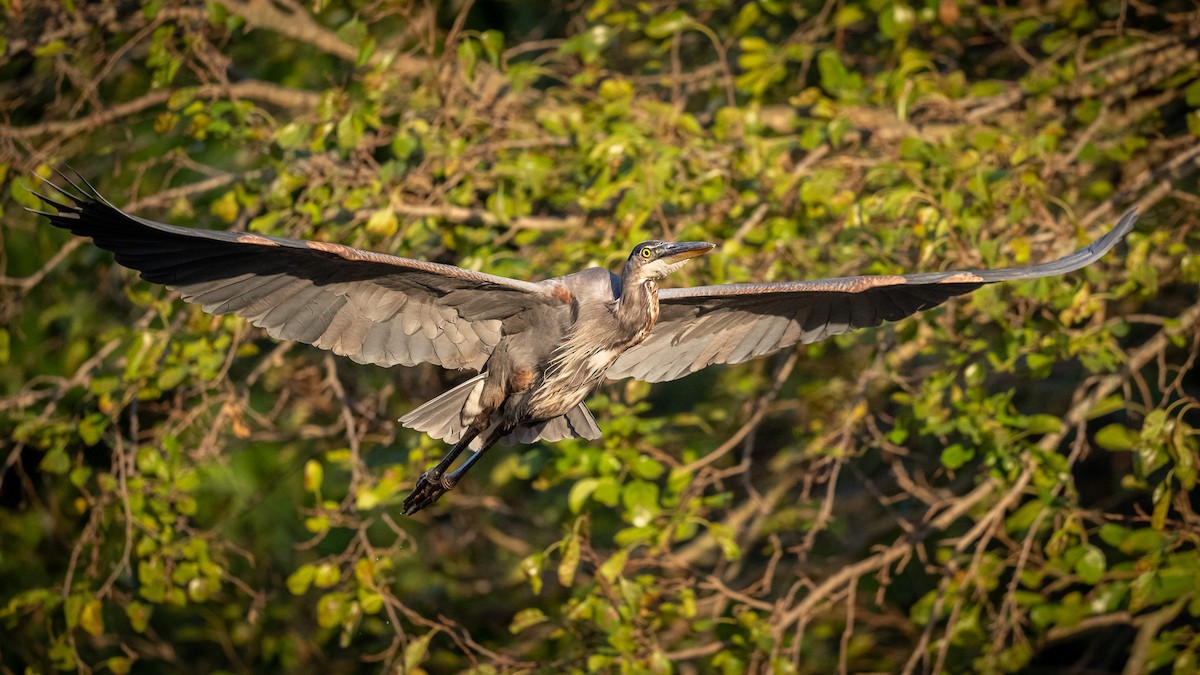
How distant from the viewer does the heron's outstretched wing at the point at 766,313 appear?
351 centimetres

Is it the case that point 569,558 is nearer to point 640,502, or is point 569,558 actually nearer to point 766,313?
point 640,502

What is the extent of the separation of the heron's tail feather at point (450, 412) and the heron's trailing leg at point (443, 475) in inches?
5.0

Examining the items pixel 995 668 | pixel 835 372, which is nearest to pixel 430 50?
pixel 835 372

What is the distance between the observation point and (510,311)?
3797mm

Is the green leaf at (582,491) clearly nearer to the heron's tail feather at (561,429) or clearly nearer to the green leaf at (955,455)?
the heron's tail feather at (561,429)

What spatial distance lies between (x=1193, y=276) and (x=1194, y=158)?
2.34 ft

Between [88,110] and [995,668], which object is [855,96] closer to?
[995,668]

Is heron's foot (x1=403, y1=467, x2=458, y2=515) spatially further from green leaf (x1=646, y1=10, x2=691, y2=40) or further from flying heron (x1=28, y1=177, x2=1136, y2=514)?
green leaf (x1=646, y1=10, x2=691, y2=40)

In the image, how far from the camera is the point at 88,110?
5.52 m

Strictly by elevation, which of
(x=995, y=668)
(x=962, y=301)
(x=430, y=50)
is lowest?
(x=995, y=668)

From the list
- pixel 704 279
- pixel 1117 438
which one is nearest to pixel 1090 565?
pixel 1117 438

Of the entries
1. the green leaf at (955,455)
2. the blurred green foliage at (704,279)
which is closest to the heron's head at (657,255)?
the blurred green foliage at (704,279)

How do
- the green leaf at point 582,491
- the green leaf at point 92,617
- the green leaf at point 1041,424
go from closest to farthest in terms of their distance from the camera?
the green leaf at point 1041,424 → the green leaf at point 582,491 → the green leaf at point 92,617

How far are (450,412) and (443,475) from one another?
273mm
